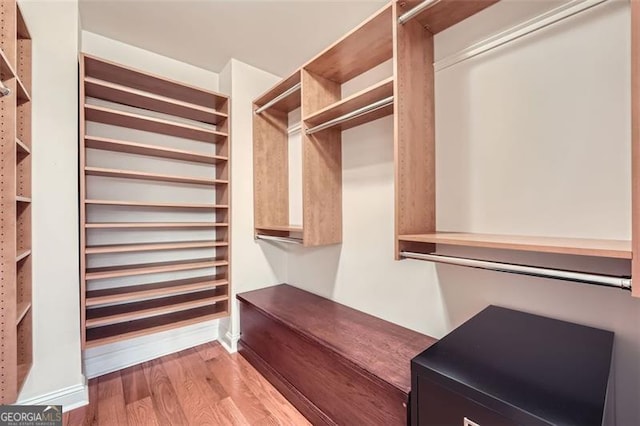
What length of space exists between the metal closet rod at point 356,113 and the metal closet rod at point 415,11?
0.34m

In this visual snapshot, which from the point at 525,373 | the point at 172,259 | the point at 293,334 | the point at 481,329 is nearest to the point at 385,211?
the point at 481,329

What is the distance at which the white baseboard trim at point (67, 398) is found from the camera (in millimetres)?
1619

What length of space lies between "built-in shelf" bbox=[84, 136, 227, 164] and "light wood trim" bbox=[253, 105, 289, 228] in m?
0.34

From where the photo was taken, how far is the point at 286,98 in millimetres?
2270

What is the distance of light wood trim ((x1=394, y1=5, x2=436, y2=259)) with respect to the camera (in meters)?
1.32

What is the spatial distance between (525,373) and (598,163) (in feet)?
2.72

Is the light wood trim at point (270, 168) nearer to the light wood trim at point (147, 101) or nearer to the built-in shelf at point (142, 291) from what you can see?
the light wood trim at point (147, 101)

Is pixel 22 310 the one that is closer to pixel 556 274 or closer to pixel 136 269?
pixel 136 269

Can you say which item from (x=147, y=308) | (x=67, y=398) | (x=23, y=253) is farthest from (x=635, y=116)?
(x=67, y=398)

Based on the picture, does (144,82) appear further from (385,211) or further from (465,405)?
(465,405)

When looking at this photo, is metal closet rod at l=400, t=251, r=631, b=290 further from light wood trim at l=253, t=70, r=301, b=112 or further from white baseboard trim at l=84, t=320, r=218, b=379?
white baseboard trim at l=84, t=320, r=218, b=379

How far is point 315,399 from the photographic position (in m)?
1.60

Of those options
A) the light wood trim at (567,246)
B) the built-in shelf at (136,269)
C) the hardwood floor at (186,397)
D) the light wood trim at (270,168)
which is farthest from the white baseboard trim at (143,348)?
the light wood trim at (567,246)

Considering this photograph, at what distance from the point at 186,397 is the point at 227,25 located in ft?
8.43
